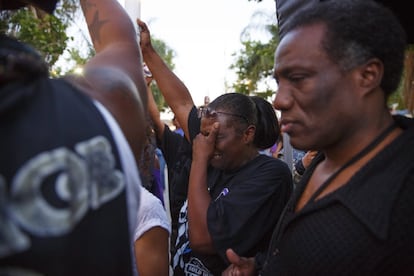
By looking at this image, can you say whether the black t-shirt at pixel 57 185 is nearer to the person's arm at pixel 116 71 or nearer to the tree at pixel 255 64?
the person's arm at pixel 116 71

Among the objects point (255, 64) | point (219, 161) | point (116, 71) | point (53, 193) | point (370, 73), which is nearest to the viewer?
point (53, 193)

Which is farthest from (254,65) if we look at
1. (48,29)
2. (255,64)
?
(48,29)

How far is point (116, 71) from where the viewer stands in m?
1.04

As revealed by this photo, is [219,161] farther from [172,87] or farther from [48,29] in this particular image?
[48,29]

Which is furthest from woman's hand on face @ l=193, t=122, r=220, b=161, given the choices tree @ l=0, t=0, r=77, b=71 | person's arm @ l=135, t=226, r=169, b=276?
tree @ l=0, t=0, r=77, b=71

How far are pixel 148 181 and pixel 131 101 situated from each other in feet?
7.22

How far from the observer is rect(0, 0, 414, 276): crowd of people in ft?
2.26

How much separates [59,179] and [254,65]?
23794 millimetres

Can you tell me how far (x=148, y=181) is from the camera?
3.17 metres

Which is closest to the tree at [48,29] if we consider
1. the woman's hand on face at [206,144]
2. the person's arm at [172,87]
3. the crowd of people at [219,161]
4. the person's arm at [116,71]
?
the person's arm at [172,87]

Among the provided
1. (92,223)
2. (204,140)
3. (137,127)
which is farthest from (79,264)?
(204,140)

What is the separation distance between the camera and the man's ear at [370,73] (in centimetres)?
140

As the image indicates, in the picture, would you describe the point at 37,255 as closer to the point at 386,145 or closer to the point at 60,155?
the point at 60,155

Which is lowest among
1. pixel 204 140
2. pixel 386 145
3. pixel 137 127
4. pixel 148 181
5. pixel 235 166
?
pixel 148 181
